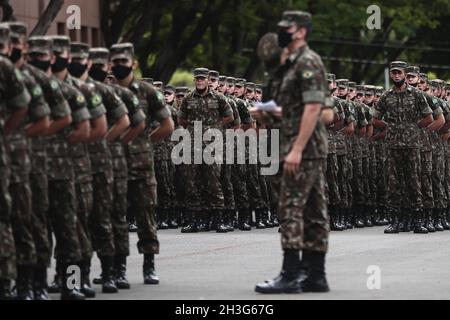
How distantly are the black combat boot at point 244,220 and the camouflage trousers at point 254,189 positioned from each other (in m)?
0.72

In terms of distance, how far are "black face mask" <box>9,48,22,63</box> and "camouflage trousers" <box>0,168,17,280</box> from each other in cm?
96

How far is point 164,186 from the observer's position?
25.7 m

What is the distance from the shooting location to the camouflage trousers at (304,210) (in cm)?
1365

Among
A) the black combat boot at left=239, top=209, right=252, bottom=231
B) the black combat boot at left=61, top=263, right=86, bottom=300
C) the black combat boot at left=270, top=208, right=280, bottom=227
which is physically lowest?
the black combat boot at left=270, top=208, right=280, bottom=227

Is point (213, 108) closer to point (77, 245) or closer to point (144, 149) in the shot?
point (144, 149)

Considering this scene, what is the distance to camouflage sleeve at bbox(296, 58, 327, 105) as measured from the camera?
13.6 m

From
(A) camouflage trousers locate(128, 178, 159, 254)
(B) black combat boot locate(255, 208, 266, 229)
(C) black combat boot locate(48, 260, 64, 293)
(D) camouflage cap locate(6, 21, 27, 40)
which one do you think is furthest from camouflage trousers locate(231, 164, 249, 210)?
(D) camouflage cap locate(6, 21, 27, 40)

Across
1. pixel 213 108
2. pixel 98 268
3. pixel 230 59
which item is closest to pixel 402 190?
pixel 213 108

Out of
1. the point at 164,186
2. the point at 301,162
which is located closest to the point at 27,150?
the point at 301,162

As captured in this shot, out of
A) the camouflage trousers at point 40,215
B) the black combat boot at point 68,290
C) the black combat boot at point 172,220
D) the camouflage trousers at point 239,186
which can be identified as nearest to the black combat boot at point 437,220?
the camouflage trousers at point 239,186

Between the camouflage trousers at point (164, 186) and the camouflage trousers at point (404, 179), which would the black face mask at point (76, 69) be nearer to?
the camouflage trousers at point (404, 179)

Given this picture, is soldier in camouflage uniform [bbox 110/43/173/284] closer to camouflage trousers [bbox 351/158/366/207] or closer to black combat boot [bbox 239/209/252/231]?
black combat boot [bbox 239/209/252/231]

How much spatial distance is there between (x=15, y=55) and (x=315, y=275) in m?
3.00

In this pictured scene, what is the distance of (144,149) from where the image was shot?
1516 centimetres
